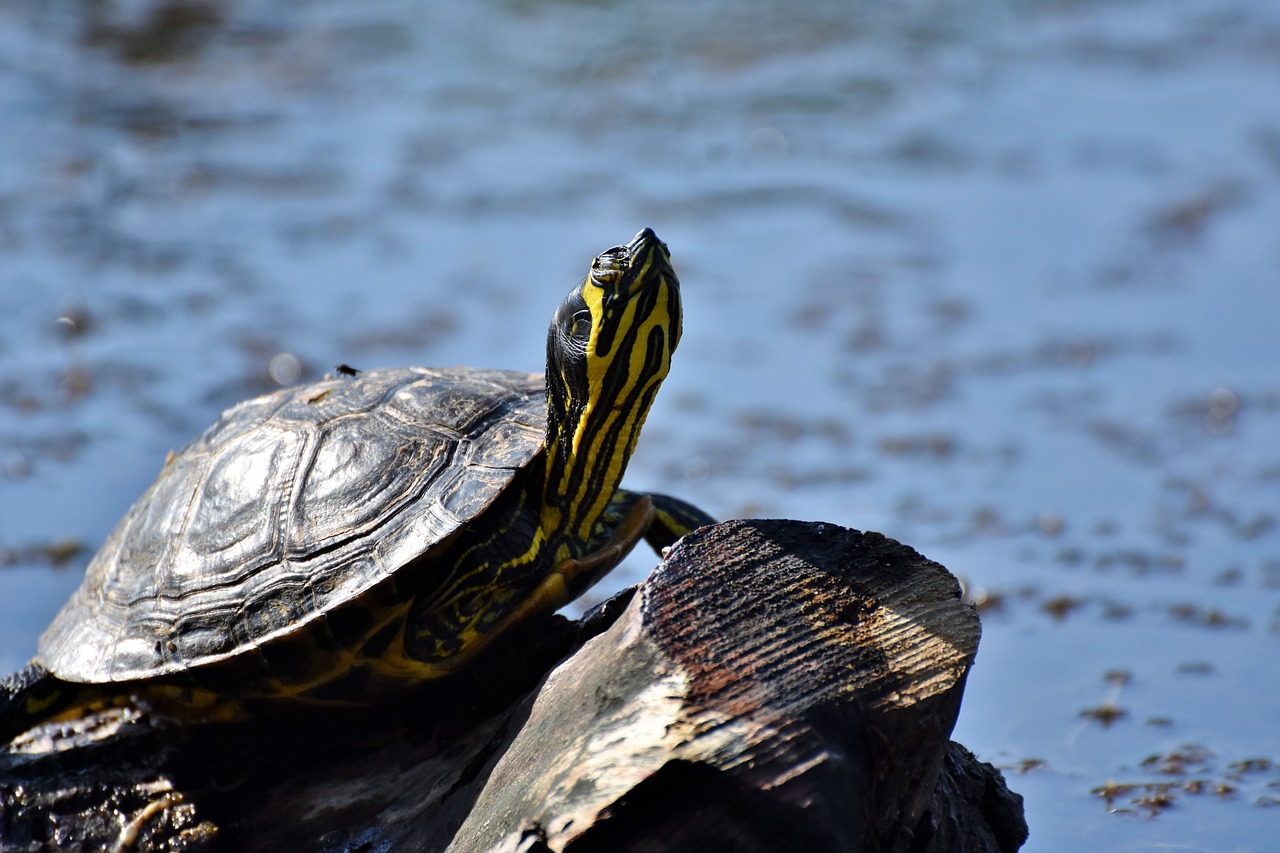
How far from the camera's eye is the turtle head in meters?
3.58

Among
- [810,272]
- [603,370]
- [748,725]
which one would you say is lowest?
[748,725]

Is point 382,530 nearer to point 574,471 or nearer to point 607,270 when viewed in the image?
point 574,471

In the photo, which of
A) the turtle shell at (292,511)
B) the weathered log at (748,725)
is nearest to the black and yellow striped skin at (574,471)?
the turtle shell at (292,511)

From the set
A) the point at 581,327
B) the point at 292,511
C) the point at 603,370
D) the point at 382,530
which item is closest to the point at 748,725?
the point at 603,370

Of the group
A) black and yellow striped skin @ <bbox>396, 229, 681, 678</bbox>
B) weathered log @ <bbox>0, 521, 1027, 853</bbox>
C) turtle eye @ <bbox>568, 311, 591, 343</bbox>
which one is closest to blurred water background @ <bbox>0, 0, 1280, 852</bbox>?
weathered log @ <bbox>0, 521, 1027, 853</bbox>

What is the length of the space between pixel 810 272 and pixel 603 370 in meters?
6.73

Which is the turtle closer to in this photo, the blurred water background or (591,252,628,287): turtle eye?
(591,252,628,287): turtle eye

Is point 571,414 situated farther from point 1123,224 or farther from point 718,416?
point 1123,224

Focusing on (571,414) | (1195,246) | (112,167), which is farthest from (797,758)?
(112,167)

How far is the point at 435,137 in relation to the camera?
12.7 metres

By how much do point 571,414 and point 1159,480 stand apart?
15.3 ft

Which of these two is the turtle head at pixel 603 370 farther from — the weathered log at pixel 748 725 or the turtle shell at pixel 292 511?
the weathered log at pixel 748 725

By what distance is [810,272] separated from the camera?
10164 millimetres

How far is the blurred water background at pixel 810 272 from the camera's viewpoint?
5914mm
